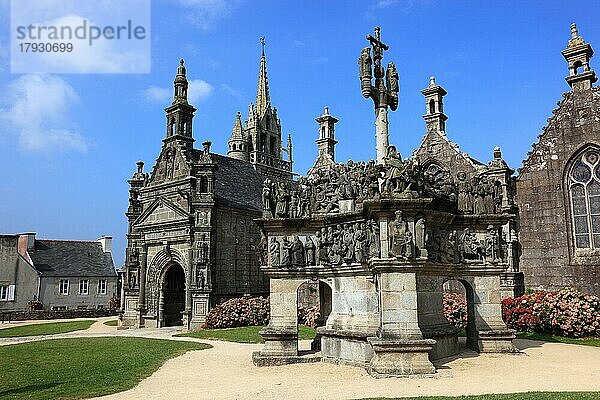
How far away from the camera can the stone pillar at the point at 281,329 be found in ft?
40.4

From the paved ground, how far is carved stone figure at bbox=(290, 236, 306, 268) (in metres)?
2.41

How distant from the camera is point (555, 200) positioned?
20.7m

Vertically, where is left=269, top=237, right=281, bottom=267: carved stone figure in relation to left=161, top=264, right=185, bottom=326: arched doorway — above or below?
above

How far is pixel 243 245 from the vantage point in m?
27.5

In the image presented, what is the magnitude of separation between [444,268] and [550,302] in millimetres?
7399

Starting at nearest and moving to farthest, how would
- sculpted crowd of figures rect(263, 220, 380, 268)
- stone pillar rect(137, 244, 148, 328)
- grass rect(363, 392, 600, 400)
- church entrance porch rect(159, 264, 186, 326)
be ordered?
grass rect(363, 392, 600, 400) < sculpted crowd of figures rect(263, 220, 380, 268) < church entrance porch rect(159, 264, 186, 326) < stone pillar rect(137, 244, 148, 328)

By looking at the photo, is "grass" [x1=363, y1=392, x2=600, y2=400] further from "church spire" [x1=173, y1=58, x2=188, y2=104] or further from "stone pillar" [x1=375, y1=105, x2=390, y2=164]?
"church spire" [x1=173, y1=58, x2=188, y2=104]

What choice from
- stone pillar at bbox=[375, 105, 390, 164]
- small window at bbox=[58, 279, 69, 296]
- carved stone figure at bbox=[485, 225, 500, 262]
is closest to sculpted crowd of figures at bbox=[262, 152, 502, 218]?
carved stone figure at bbox=[485, 225, 500, 262]

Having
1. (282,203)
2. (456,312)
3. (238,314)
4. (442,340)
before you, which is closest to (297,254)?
(282,203)

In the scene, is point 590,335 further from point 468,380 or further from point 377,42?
point 377,42

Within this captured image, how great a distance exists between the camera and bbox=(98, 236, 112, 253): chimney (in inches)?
1841

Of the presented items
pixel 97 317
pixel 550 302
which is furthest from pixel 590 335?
pixel 97 317

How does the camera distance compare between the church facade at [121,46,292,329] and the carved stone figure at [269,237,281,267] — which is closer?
the carved stone figure at [269,237,281,267]

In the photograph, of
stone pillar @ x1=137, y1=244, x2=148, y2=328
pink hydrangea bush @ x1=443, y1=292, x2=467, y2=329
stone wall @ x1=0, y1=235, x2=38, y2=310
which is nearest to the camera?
pink hydrangea bush @ x1=443, y1=292, x2=467, y2=329
